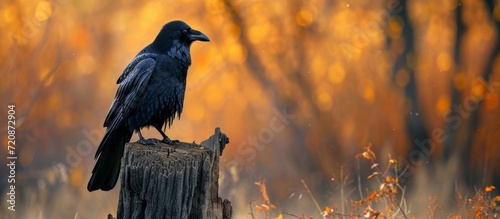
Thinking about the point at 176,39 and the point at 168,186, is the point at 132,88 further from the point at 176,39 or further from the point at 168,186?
the point at 168,186

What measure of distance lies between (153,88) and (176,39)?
1.09 ft

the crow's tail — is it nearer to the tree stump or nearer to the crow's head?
the crow's head

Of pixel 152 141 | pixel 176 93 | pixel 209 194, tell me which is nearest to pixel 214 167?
pixel 209 194

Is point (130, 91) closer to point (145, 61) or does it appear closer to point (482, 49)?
point (145, 61)

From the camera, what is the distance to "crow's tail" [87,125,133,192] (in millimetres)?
4750

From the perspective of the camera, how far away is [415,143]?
7695mm

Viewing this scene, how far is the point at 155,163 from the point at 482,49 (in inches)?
184

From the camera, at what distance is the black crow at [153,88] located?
4.99 metres

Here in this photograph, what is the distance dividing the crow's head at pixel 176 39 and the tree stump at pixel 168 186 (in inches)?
45.0

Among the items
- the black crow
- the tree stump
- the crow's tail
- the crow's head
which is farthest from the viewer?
the crow's head

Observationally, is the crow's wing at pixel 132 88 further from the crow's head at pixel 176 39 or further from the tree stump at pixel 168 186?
the tree stump at pixel 168 186

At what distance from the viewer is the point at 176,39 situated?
16.7 feet

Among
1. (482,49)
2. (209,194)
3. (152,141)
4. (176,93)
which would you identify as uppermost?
(482,49)

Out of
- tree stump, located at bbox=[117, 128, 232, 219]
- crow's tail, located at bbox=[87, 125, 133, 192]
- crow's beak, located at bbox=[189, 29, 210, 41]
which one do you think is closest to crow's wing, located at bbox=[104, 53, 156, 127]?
crow's tail, located at bbox=[87, 125, 133, 192]
